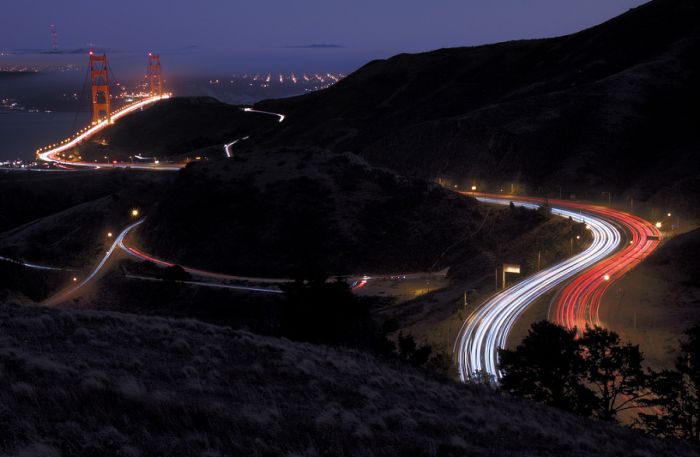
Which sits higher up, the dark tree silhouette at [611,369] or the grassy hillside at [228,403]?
the grassy hillside at [228,403]

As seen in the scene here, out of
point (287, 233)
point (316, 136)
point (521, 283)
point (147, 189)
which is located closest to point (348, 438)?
point (521, 283)

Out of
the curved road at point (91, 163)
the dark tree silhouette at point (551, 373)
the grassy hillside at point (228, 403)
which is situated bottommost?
the dark tree silhouette at point (551, 373)

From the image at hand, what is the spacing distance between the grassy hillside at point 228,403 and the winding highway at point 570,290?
9.31 meters

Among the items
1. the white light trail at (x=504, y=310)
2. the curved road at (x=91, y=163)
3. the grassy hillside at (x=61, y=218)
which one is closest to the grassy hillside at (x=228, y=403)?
the white light trail at (x=504, y=310)

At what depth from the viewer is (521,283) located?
33438 mm

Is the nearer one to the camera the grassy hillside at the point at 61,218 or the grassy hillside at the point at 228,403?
the grassy hillside at the point at 228,403

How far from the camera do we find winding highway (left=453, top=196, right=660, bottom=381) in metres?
25.4

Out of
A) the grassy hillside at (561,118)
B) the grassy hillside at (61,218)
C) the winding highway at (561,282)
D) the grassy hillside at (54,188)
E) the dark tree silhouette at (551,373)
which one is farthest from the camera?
the grassy hillside at (54,188)

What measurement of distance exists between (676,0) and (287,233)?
263 feet

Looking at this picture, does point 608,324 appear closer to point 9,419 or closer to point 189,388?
point 189,388

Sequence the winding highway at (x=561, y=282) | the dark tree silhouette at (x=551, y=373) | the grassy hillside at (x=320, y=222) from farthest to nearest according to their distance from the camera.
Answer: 1. the grassy hillside at (x=320, y=222)
2. the winding highway at (x=561, y=282)
3. the dark tree silhouette at (x=551, y=373)

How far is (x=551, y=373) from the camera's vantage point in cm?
1688

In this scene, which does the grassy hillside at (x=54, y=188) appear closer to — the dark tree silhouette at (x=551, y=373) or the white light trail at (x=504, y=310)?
the white light trail at (x=504, y=310)

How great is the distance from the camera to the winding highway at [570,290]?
25.4 metres
